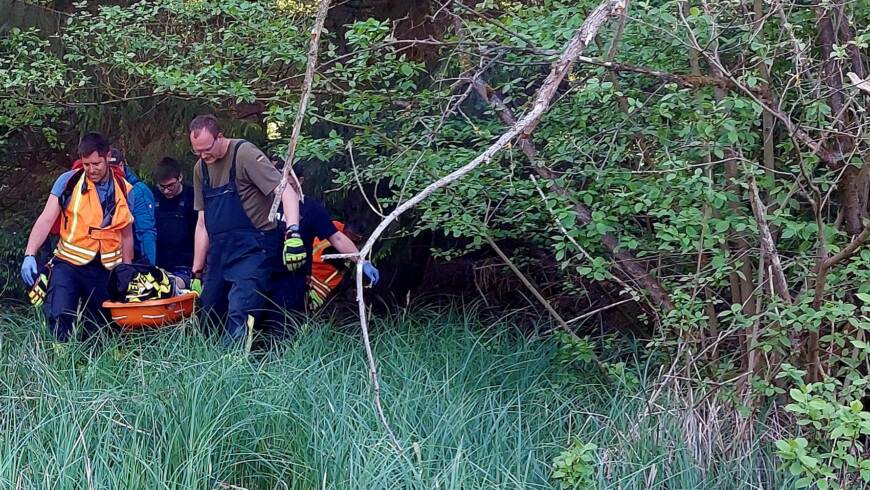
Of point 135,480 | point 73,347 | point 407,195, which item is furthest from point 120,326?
point 135,480

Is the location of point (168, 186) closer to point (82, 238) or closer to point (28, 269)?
point (82, 238)

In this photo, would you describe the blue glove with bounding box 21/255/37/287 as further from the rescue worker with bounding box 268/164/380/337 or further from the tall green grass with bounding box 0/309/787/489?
the rescue worker with bounding box 268/164/380/337

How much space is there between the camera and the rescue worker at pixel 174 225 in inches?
274

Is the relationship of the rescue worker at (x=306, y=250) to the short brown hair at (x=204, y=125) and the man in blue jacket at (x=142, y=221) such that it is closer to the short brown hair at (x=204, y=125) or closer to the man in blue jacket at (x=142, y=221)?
the short brown hair at (x=204, y=125)

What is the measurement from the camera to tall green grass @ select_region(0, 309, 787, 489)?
3.71 meters

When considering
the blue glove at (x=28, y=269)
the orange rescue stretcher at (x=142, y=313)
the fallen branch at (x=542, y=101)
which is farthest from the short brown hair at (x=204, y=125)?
the fallen branch at (x=542, y=101)

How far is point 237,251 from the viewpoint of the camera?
5.73 metres

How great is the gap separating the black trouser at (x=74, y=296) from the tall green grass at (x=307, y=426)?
24.4 inches

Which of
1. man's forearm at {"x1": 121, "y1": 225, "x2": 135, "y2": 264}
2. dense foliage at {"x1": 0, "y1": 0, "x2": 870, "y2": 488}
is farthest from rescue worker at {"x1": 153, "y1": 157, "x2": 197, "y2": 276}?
dense foliage at {"x1": 0, "y1": 0, "x2": 870, "y2": 488}

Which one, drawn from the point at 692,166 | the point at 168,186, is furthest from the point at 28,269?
the point at 692,166

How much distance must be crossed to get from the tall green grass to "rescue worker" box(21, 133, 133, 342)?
2.36 ft

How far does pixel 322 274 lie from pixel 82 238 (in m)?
1.44

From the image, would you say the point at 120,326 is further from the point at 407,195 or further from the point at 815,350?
the point at 815,350

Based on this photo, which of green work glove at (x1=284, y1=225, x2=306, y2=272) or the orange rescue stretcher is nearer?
green work glove at (x1=284, y1=225, x2=306, y2=272)
